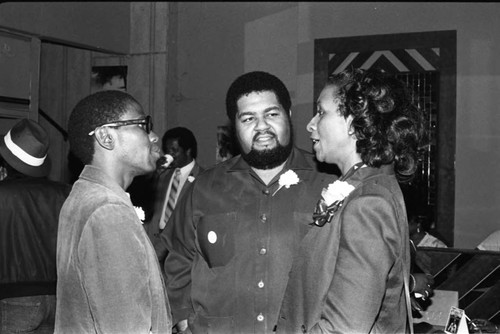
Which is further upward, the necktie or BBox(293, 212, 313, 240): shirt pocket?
BBox(293, 212, 313, 240): shirt pocket

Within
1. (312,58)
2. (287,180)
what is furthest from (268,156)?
(312,58)

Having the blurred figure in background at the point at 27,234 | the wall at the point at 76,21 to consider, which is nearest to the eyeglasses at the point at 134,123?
the blurred figure in background at the point at 27,234

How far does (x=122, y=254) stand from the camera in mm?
2062

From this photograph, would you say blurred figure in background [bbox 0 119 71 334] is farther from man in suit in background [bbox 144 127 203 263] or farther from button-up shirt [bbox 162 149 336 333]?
man in suit in background [bbox 144 127 203 263]

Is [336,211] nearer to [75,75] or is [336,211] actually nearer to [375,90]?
[375,90]

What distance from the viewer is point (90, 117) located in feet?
7.80

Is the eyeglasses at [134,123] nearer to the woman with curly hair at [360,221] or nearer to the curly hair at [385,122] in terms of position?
the woman with curly hair at [360,221]

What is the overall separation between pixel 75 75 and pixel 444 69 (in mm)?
4620

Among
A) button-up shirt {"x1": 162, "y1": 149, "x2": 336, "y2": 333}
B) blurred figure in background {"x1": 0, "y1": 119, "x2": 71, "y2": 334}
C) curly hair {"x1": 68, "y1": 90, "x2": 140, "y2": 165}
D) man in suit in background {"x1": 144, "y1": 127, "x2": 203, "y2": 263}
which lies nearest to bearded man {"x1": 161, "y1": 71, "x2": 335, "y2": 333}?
button-up shirt {"x1": 162, "y1": 149, "x2": 336, "y2": 333}

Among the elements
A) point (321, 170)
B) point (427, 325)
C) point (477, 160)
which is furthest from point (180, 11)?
point (427, 325)

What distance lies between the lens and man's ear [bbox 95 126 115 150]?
2.36 metres

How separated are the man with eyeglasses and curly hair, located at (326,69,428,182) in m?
0.80

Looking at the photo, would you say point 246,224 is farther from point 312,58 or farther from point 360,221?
point 312,58

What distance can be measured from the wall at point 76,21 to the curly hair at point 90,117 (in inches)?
186
